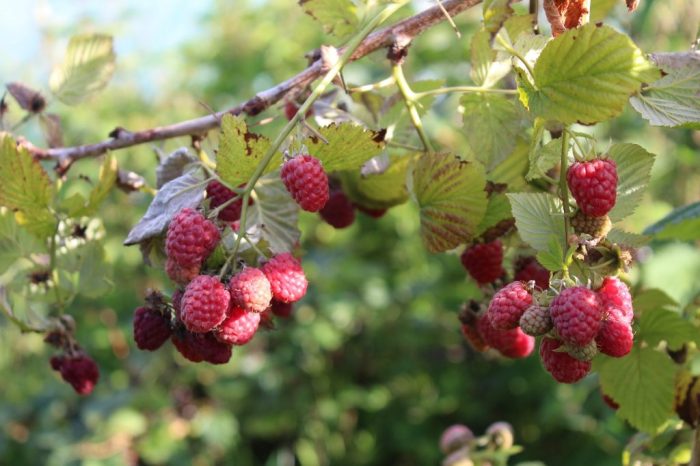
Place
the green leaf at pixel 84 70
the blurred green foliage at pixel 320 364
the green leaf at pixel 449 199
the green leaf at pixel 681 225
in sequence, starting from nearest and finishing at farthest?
the green leaf at pixel 449 199 < the green leaf at pixel 681 225 < the green leaf at pixel 84 70 < the blurred green foliage at pixel 320 364

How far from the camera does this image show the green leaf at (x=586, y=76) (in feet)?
2.42

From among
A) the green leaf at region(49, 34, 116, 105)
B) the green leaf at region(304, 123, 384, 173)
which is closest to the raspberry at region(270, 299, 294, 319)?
the green leaf at region(304, 123, 384, 173)

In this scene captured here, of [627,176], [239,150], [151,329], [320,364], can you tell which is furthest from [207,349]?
[320,364]

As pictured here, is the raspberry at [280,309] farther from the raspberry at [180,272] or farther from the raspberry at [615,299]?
the raspberry at [615,299]

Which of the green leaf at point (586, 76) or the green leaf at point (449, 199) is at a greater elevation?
the green leaf at point (586, 76)

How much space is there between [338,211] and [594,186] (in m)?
0.49

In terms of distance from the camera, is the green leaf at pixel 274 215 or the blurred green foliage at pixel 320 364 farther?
the blurred green foliage at pixel 320 364

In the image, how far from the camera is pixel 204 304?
0.81 meters

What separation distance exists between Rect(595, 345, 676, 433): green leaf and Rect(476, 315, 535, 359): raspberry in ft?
0.32

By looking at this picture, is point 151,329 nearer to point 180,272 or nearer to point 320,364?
point 180,272

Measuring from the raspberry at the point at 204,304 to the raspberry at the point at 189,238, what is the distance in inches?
1.0

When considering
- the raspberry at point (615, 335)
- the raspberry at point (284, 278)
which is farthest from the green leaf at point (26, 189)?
the raspberry at point (615, 335)

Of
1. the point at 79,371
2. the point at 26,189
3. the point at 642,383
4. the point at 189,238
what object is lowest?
the point at 79,371

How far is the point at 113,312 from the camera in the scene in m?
3.67
